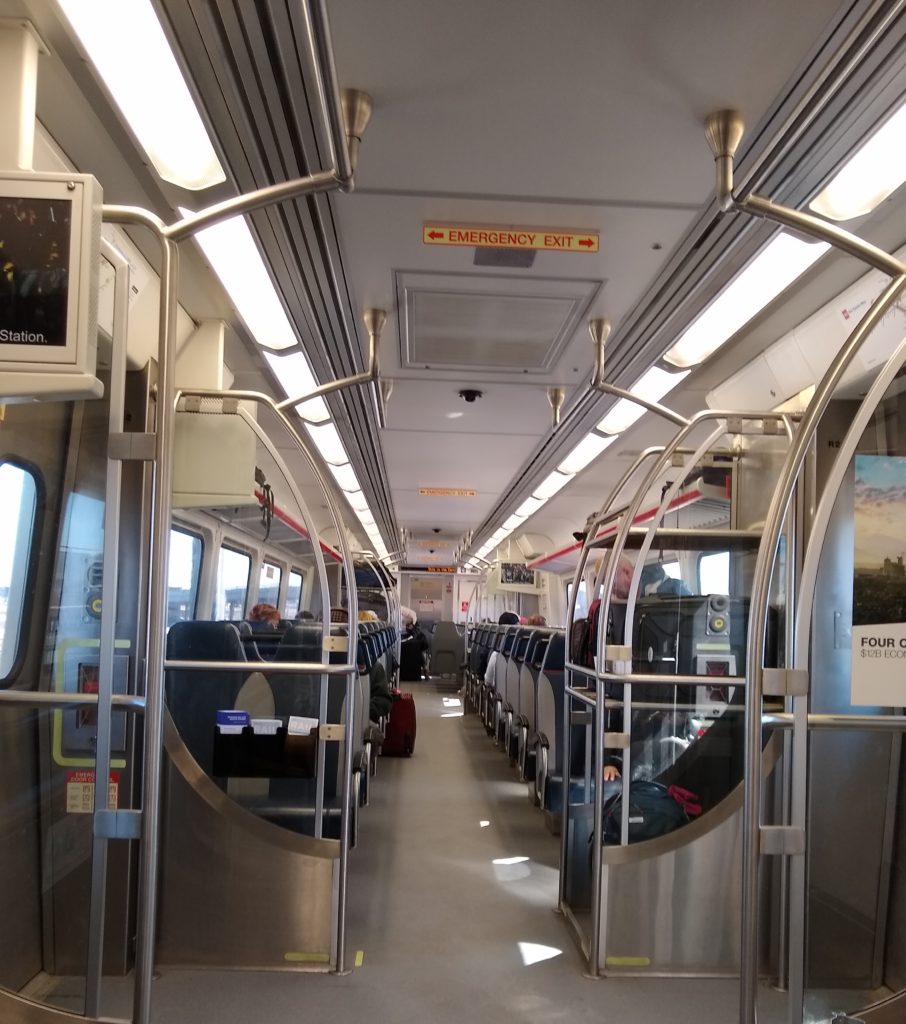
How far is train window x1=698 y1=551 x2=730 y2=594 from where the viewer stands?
14.6 feet

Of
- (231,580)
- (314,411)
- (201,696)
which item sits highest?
(314,411)

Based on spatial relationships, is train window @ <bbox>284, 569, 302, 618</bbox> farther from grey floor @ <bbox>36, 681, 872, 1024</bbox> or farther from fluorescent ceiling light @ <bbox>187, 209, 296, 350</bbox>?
fluorescent ceiling light @ <bbox>187, 209, 296, 350</bbox>

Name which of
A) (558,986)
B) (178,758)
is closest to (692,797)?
(558,986)

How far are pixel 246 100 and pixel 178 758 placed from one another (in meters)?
2.63

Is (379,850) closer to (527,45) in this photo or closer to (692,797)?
(692,797)

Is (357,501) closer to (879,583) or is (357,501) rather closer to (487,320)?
(487,320)

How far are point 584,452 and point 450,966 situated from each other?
158 inches

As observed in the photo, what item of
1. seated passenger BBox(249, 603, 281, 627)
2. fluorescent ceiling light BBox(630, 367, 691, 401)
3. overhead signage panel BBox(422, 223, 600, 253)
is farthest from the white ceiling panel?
seated passenger BBox(249, 603, 281, 627)

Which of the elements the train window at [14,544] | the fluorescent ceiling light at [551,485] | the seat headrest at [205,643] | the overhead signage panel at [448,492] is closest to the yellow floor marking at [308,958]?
the seat headrest at [205,643]

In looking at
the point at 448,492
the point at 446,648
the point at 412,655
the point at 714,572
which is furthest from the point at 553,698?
the point at 412,655

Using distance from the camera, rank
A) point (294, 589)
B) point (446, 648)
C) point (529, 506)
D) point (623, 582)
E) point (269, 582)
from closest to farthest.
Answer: point (623, 582) → point (269, 582) → point (294, 589) → point (529, 506) → point (446, 648)

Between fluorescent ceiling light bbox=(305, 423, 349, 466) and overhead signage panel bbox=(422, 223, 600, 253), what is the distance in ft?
9.68

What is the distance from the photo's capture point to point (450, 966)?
160 inches

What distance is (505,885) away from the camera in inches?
208
